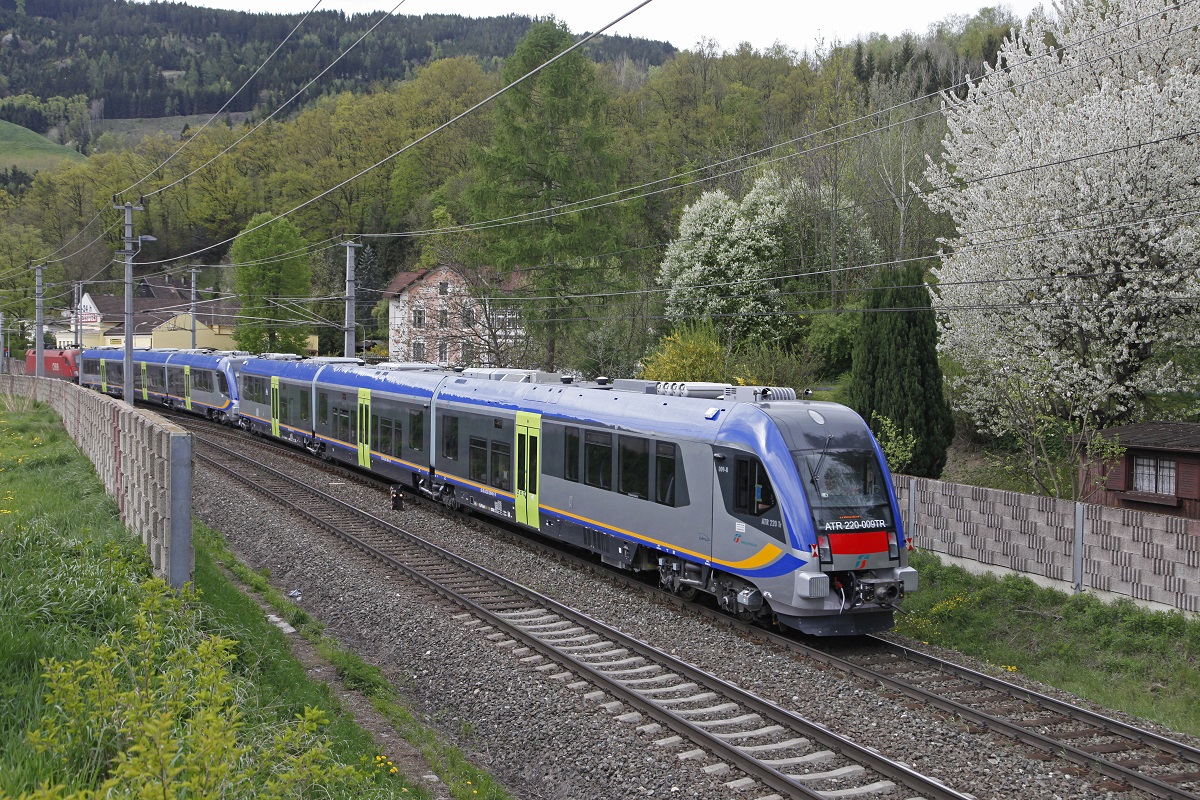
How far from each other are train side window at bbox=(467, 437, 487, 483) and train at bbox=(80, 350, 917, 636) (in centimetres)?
4

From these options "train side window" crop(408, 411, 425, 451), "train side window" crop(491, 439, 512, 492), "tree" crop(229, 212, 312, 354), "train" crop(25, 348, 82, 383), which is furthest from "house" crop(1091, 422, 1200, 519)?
"train" crop(25, 348, 82, 383)

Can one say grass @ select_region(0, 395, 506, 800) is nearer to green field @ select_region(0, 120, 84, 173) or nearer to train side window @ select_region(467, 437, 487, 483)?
train side window @ select_region(467, 437, 487, 483)

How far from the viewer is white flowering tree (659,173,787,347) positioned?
1383 inches

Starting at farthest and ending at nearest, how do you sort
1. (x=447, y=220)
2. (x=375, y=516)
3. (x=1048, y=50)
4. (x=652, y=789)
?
(x=447, y=220) < (x=1048, y=50) < (x=375, y=516) < (x=652, y=789)

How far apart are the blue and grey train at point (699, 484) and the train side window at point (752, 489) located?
21mm

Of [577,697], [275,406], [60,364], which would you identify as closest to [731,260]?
[275,406]

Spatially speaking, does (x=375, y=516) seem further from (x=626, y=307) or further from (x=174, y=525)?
(x=626, y=307)

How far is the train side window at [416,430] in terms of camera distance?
21.8 m

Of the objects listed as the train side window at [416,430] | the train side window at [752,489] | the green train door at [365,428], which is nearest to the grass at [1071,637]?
the train side window at [752,489]

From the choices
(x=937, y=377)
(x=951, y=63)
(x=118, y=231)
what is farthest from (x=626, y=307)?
(x=118, y=231)

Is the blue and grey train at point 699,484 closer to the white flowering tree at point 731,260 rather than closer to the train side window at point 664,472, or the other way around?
the train side window at point 664,472

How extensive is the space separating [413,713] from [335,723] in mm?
1569

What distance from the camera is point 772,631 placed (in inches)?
495

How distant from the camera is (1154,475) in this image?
17.0 meters
